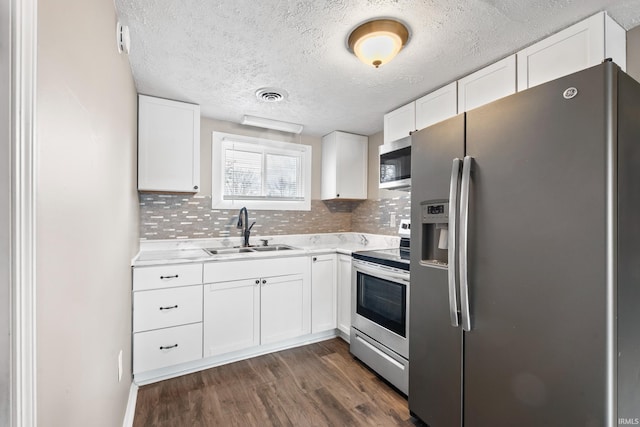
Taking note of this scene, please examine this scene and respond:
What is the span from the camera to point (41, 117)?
603mm

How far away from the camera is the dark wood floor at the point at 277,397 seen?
1.75m

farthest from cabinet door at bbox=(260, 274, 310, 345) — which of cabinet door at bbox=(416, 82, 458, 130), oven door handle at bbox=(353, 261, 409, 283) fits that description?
cabinet door at bbox=(416, 82, 458, 130)

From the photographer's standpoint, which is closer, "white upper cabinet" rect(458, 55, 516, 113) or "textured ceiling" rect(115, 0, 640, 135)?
"textured ceiling" rect(115, 0, 640, 135)

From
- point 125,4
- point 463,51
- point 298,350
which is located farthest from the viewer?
point 298,350

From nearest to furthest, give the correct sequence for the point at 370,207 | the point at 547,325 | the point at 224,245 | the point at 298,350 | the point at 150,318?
the point at 547,325
the point at 150,318
the point at 298,350
the point at 224,245
the point at 370,207

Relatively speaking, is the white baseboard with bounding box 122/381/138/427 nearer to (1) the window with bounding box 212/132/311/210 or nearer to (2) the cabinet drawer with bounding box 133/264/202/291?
(2) the cabinet drawer with bounding box 133/264/202/291

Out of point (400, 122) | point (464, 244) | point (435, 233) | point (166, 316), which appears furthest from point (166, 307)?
point (400, 122)

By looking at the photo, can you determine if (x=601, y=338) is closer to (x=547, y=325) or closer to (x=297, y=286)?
(x=547, y=325)

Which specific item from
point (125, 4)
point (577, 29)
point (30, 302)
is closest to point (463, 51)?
point (577, 29)

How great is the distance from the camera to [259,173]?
327 cm

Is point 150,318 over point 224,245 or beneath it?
beneath

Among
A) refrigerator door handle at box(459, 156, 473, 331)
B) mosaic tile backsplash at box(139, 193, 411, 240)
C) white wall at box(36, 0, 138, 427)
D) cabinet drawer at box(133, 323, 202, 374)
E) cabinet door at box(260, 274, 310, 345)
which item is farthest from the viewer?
mosaic tile backsplash at box(139, 193, 411, 240)

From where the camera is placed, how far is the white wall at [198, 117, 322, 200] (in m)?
2.95

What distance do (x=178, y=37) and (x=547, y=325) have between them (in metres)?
2.24
